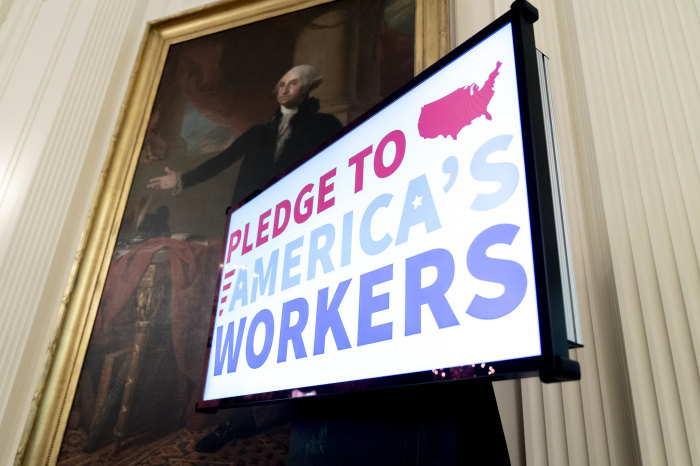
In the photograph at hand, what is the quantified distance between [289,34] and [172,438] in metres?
1.95

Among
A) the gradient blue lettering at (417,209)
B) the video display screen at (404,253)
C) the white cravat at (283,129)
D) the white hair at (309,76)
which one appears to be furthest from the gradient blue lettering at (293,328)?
the white hair at (309,76)

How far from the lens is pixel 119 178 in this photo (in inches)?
101

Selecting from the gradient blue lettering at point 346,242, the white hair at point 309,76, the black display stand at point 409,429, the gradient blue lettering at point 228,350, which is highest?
the white hair at point 309,76

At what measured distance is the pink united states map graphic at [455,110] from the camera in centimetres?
94

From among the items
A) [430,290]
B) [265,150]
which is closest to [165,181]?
[265,150]

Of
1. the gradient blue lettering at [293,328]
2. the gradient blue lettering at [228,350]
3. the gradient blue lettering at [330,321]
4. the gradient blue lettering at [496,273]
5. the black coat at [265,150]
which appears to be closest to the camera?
the gradient blue lettering at [496,273]

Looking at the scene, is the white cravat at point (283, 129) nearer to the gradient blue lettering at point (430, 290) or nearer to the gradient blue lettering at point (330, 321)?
the gradient blue lettering at point (330, 321)

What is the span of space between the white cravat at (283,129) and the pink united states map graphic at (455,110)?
4.22 ft

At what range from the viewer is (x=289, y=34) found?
263 centimetres

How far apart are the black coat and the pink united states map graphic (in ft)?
3.77

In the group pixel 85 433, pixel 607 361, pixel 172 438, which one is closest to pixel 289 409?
pixel 172 438

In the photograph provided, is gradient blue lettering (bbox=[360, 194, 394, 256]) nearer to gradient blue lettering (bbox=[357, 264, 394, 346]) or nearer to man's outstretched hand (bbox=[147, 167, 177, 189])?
gradient blue lettering (bbox=[357, 264, 394, 346])

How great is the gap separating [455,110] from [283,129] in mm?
1442

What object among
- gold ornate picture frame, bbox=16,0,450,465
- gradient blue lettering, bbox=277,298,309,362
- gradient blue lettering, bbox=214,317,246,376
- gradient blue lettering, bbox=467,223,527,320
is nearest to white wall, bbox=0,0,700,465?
gold ornate picture frame, bbox=16,0,450,465
